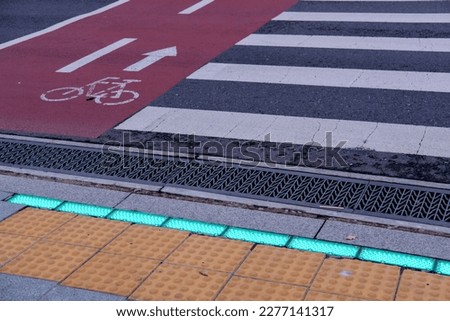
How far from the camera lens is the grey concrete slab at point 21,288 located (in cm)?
441

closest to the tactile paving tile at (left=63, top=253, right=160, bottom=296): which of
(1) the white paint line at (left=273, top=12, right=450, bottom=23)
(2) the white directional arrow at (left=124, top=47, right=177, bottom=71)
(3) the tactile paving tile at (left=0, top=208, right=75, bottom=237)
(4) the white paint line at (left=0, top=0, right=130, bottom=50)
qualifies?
(3) the tactile paving tile at (left=0, top=208, right=75, bottom=237)

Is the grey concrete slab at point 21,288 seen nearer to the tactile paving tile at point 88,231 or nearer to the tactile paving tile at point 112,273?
the tactile paving tile at point 112,273

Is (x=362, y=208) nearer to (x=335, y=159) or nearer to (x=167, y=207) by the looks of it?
(x=335, y=159)

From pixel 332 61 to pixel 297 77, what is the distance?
2.38 ft

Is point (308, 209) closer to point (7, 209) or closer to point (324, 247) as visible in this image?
point (324, 247)

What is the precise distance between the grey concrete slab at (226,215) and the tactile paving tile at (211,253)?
301mm

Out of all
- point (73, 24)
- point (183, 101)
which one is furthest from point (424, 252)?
point (73, 24)

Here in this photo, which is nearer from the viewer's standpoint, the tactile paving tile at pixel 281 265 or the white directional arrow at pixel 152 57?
the tactile paving tile at pixel 281 265

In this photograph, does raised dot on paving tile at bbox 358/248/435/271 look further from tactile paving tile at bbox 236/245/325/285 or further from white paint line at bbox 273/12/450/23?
white paint line at bbox 273/12/450/23

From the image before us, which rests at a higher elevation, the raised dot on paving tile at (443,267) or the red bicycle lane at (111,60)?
the red bicycle lane at (111,60)

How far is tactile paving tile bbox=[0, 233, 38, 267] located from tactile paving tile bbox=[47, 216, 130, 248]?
6.4 inches

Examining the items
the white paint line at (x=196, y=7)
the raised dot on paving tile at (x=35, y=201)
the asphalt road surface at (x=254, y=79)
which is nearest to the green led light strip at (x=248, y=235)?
the raised dot on paving tile at (x=35, y=201)
